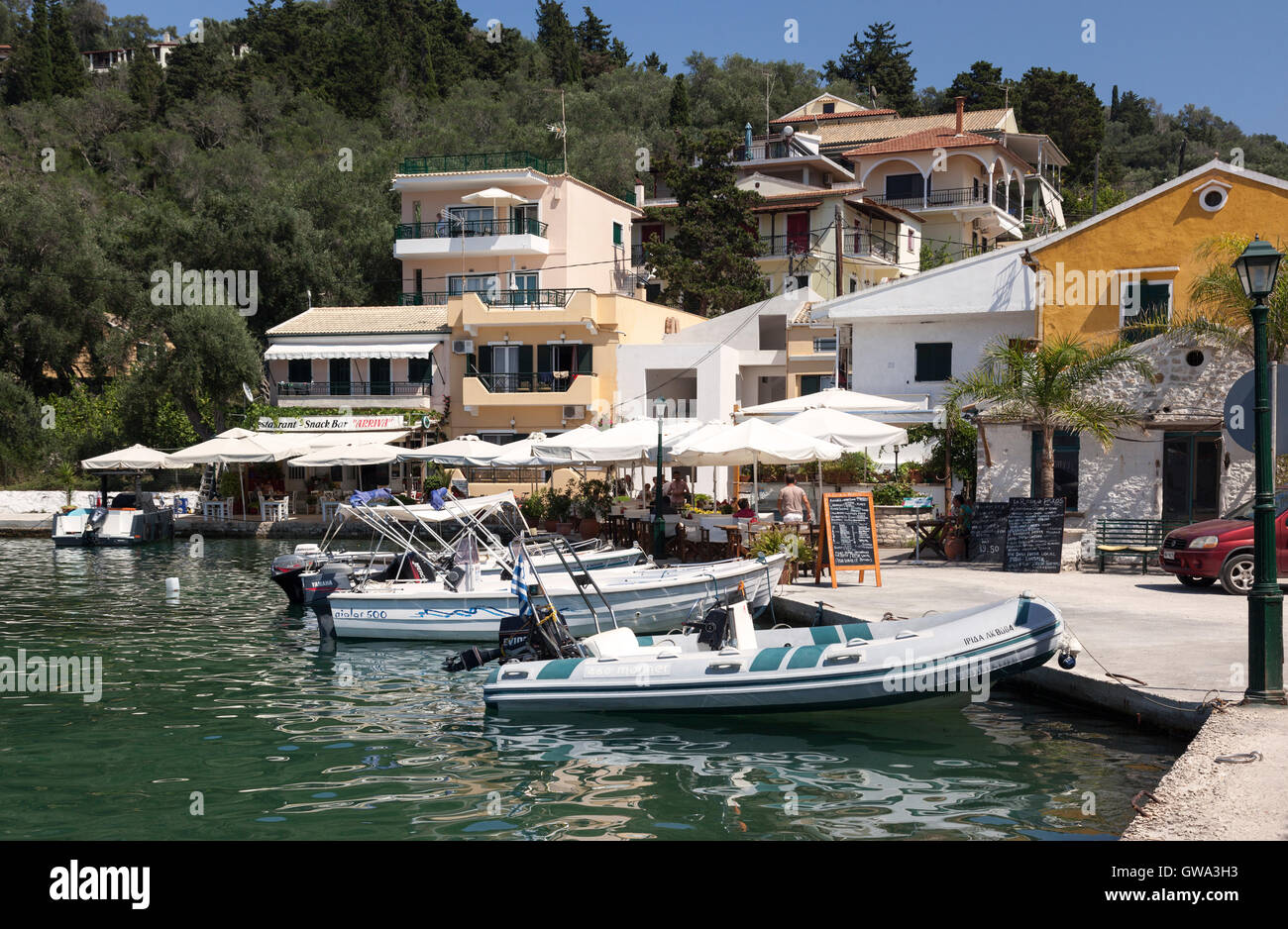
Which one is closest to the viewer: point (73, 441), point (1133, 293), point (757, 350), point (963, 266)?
point (1133, 293)

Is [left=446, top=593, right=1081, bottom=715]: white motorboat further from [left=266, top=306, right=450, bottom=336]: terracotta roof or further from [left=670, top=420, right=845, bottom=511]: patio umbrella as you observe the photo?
[left=266, top=306, right=450, bottom=336]: terracotta roof

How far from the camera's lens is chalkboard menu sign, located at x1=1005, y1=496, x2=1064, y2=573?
21516 mm

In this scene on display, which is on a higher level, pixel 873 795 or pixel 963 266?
pixel 963 266

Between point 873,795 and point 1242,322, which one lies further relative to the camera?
point 1242,322

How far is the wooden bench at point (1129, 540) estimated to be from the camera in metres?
21.6

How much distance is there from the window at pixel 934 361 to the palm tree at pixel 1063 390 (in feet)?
33.7

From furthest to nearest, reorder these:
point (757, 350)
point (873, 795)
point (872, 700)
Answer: point (757, 350)
point (872, 700)
point (873, 795)

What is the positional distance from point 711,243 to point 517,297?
12.0 m

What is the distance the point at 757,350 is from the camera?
49094 mm

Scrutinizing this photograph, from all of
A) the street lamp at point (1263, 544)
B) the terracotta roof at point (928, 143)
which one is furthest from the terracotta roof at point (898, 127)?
→ the street lamp at point (1263, 544)

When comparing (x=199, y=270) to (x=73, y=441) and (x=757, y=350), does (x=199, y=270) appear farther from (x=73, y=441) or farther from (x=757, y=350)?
(x=757, y=350)

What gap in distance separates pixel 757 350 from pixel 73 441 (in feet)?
105

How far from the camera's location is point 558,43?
101000mm
